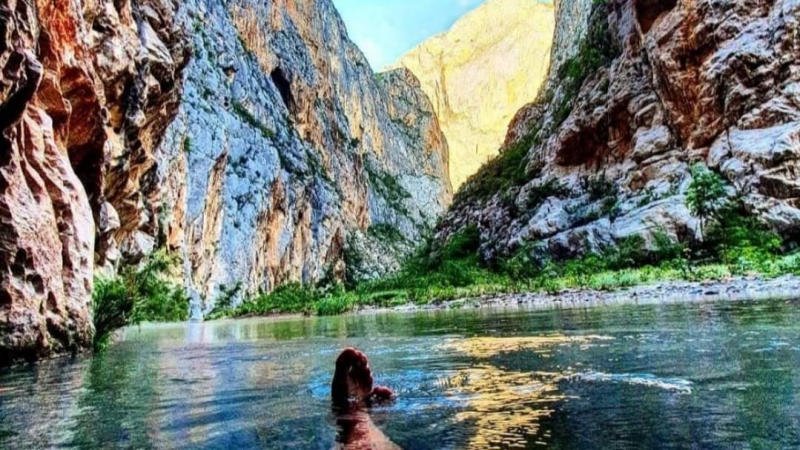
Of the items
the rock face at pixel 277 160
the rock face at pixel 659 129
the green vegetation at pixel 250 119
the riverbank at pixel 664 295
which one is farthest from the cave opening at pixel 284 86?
the riverbank at pixel 664 295

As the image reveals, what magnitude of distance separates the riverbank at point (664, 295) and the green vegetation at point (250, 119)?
50.5m

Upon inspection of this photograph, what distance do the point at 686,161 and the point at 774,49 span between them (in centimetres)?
938

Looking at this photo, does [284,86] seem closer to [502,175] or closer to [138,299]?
[502,175]

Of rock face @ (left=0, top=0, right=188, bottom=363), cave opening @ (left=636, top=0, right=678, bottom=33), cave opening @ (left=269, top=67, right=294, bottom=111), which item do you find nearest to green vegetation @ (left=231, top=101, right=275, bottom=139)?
cave opening @ (left=269, top=67, right=294, bottom=111)

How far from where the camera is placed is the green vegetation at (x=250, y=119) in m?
82.3

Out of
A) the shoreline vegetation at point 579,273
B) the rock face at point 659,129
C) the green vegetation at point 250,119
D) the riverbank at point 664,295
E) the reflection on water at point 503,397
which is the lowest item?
the reflection on water at point 503,397

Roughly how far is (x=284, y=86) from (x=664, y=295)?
295ft

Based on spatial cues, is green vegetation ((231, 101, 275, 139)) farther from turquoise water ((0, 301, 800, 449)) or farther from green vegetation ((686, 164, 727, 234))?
turquoise water ((0, 301, 800, 449))

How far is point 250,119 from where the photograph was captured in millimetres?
85188

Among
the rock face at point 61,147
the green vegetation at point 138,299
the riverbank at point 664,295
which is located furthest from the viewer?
the riverbank at point 664,295

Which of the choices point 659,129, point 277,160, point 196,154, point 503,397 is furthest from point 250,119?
point 503,397

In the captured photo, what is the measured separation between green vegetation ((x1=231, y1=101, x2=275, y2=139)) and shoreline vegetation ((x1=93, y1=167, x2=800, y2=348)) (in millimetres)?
27624

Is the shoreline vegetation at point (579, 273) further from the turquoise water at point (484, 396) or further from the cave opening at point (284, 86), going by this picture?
the cave opening at point (284, 86)

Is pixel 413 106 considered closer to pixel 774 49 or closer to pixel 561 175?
pixel 561 175
